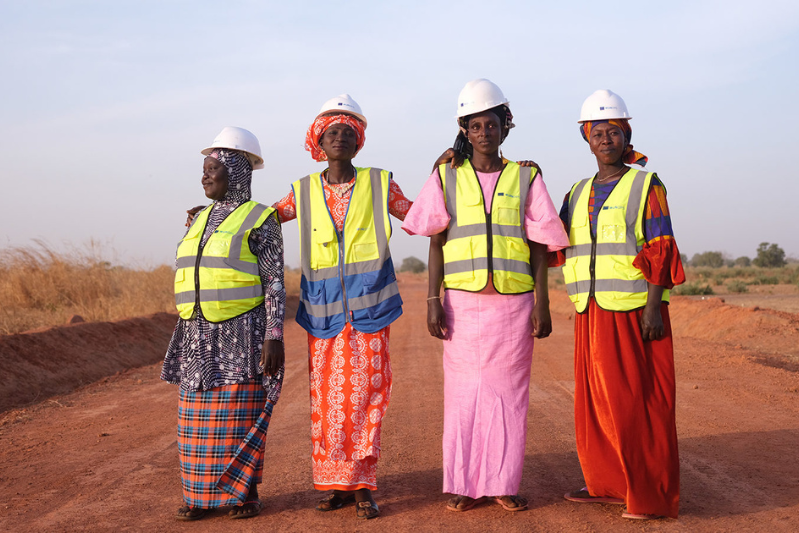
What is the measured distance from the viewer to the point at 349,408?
4109 mm

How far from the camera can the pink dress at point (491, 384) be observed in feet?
13.3

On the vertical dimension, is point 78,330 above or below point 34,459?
above

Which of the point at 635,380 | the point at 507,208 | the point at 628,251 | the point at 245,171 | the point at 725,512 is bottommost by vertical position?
the point at 725,512

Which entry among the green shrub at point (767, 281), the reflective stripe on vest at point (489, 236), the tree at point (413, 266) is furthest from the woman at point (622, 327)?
the tree at point (413, 266)

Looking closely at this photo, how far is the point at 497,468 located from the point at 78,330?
834 centimetres

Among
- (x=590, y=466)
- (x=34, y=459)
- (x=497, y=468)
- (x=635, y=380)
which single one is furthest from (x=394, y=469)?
(x=34, y=459)

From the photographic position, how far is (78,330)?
10.3 m

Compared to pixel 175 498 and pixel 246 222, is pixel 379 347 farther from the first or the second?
pixel 175 498

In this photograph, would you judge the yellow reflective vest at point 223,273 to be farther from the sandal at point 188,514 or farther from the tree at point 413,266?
the tree at point 413,266

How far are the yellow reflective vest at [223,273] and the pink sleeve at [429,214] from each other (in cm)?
92

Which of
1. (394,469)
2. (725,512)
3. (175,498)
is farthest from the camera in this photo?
A: (394,469)

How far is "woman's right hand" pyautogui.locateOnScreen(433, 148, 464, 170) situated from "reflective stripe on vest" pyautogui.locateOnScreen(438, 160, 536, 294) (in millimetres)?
101

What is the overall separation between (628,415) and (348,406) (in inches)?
65.4

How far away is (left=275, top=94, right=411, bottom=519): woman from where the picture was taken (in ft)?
13.5
